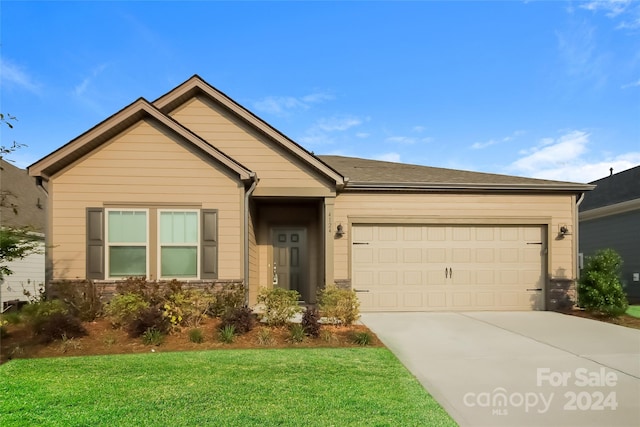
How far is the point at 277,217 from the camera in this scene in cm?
1213

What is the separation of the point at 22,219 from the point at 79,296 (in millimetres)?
8437

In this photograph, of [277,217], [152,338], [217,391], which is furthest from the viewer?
[277,217]

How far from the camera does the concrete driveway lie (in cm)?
432

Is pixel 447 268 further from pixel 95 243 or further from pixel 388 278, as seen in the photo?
pixel 95 243

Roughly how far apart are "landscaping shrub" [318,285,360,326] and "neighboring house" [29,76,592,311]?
2315 mm

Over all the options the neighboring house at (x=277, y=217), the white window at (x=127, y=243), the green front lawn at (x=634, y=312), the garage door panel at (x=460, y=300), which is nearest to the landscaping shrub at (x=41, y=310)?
the neighboring house at (x=277, y=217)

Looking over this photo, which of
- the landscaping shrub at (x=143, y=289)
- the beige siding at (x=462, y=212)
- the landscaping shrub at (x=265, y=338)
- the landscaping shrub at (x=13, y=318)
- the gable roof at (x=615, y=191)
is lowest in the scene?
the landscaping shrub at (x=265, y=338)

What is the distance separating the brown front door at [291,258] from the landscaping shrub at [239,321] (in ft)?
14.7

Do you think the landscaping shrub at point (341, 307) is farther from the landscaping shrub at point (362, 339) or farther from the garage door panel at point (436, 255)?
the garage door panel at point (436, 255)

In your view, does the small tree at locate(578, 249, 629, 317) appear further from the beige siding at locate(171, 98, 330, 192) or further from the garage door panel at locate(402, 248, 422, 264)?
the beige siding at locate(171, 98, 330, 192)

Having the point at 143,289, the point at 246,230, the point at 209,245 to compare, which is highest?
the point at 246,230

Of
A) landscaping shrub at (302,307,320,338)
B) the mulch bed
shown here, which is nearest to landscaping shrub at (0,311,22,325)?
the mulch bed

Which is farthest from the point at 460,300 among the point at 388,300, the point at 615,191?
the point at 615,191

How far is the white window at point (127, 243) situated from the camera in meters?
9.21
